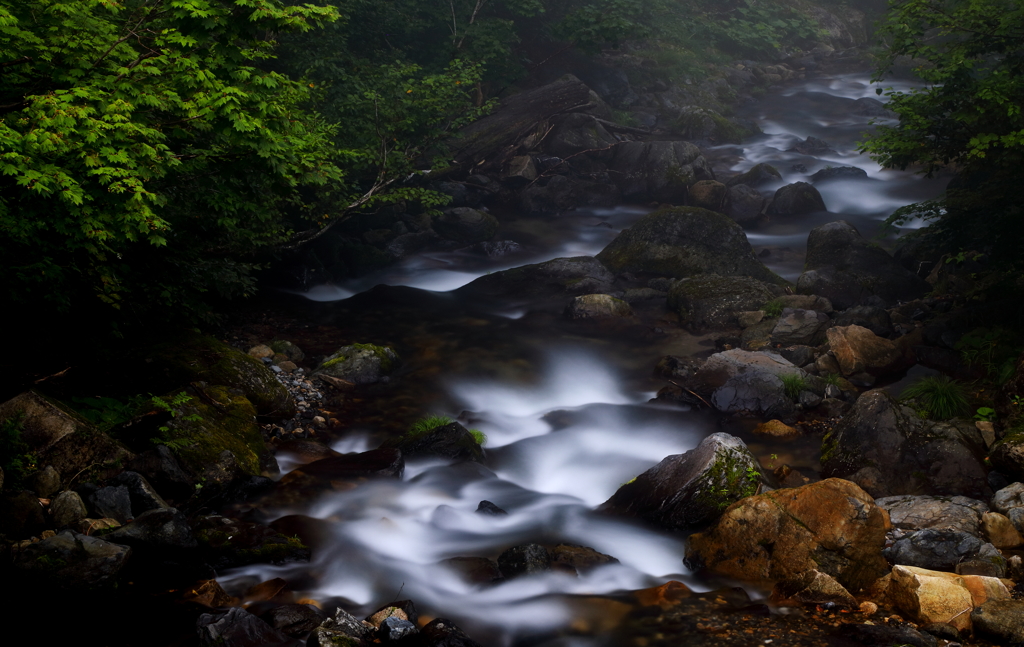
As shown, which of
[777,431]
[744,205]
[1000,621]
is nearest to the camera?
[1000,621]

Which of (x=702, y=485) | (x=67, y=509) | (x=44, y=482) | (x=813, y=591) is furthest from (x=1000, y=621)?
(x=44, y=482)

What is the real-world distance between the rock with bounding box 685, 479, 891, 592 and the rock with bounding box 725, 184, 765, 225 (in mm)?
14943

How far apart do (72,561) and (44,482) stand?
1.06m

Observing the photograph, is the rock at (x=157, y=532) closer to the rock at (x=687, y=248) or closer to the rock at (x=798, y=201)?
the rock at (x=687, y=248)

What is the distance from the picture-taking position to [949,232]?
10.5m

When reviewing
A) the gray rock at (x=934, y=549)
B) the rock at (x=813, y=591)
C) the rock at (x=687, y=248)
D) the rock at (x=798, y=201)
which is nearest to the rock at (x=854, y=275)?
the rock at (x=687, y=248)

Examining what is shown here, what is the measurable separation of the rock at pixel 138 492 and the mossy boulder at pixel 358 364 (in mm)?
4838

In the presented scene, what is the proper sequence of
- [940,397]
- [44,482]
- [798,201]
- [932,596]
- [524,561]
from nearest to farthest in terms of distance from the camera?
[932,596], [44,482], [524,561], [940,397], [798,201]

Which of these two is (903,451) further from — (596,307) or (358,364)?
(358,364)

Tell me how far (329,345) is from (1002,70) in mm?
11425

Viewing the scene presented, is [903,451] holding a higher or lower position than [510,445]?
higher

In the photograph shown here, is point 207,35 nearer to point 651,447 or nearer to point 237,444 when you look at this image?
point 237,444

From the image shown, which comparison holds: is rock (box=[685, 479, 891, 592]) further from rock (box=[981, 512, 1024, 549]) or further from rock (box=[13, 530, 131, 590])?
rock (box=[13, 530, 131, 590])

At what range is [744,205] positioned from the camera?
20672mm
